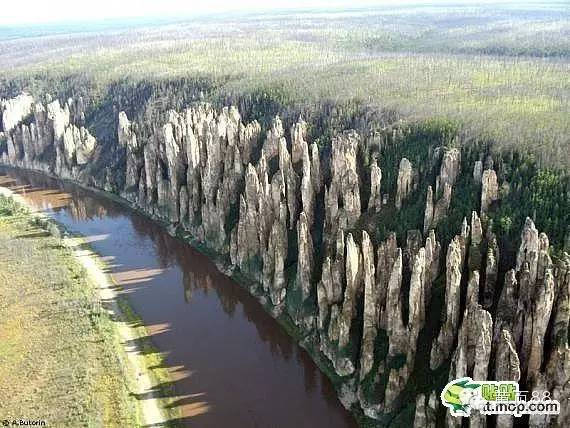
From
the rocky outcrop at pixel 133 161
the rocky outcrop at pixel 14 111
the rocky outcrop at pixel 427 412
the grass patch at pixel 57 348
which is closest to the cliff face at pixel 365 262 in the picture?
the rocky outcrop at pixel 427 412

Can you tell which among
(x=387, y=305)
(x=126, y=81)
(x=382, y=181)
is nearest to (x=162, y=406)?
(x=387, y=305)

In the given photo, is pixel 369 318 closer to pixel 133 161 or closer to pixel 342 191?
pixel 342 191

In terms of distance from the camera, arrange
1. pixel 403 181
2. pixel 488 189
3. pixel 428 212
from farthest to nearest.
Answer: pixel 403 181 → pixel 428 212 → pixel 488 189

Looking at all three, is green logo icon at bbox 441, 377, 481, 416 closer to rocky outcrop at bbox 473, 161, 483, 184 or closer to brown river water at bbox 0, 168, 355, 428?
brown river water at bbox 0, 168, 355, 428

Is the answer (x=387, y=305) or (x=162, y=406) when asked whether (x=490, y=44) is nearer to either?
(x=387, y=305)

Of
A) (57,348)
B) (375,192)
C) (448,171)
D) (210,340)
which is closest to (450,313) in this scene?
(448,171)

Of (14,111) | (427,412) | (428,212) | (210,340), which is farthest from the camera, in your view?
(14,111)
